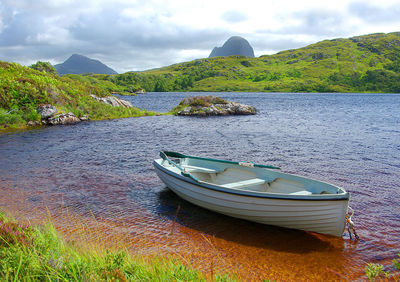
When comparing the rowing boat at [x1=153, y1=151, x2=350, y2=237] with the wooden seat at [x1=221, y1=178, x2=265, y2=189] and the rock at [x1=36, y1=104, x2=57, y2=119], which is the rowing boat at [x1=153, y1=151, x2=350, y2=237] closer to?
the wooden seat at [x1=221, y1=178, x2=265, y2=189]

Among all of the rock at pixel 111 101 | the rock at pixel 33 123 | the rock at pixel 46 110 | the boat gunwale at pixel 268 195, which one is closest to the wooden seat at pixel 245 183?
the boat gunwale at pixel 268 195

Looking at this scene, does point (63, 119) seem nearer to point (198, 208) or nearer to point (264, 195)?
point (198, 208)

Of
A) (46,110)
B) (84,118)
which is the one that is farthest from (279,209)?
(84,118)

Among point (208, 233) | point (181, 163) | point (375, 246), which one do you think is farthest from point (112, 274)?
point (181, 163)

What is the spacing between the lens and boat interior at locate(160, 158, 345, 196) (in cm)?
1061

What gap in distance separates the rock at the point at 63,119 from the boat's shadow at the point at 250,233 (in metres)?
30.3

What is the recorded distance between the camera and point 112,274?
5281 mm

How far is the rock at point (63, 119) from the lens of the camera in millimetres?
36572

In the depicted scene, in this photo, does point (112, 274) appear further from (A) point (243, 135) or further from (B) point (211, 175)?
(A) point (243, 135)

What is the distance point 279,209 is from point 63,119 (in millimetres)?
35723

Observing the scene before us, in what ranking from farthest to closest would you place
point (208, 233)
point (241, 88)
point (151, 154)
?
point (241, 88) < point (151, 154) < point (208, 233)

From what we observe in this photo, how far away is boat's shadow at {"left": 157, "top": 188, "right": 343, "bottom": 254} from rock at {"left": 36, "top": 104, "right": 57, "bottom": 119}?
31.1 m

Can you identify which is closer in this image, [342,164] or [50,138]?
[342,164]

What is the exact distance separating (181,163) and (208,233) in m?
5.44
